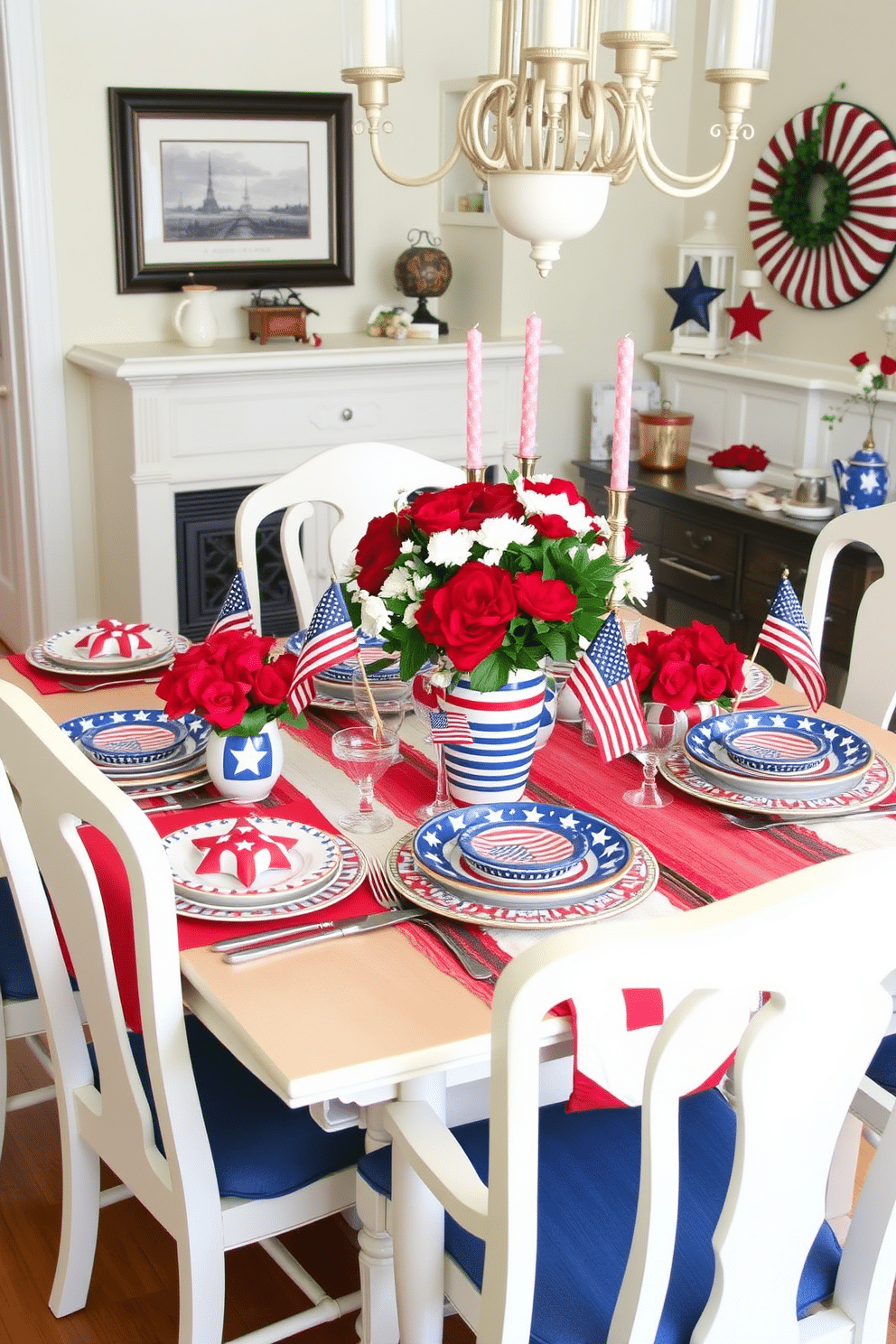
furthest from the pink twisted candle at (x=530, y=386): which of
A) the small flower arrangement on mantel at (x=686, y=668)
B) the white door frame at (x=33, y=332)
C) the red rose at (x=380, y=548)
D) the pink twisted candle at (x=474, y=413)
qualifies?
the white door frame at (x=33, y=332)

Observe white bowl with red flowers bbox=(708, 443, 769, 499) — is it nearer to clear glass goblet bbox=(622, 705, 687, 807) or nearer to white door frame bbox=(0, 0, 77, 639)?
white door frame bbox=(0, 0, 77, 639)

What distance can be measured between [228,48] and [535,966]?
351cm

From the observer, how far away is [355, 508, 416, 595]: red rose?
5.69 feet

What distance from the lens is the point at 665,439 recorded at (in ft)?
13.1

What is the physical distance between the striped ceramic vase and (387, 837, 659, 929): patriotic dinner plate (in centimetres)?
21

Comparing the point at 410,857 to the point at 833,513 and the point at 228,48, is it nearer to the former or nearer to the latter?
the point at 833,513

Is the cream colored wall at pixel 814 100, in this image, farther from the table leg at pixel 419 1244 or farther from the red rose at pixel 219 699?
the table leg at pixel 419 1244

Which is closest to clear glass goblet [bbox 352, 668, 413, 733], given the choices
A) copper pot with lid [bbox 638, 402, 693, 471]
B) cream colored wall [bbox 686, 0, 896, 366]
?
copper pot with lid [bbox 638, 402, 693, 471]

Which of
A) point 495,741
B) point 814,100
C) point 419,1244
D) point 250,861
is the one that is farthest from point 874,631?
point 814,100

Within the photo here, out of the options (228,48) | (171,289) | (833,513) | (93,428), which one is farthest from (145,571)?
(833,513)

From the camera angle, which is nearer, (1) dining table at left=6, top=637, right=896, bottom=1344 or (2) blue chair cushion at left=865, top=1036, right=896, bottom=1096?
(1) dining table at left=6, top=637, right=896, bottom=1344

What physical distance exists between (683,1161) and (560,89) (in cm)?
119

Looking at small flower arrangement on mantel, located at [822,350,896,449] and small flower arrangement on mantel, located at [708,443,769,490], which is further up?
small flower arrangement on mantel, located at [822,350,896,449]

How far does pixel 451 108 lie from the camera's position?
4.16m
